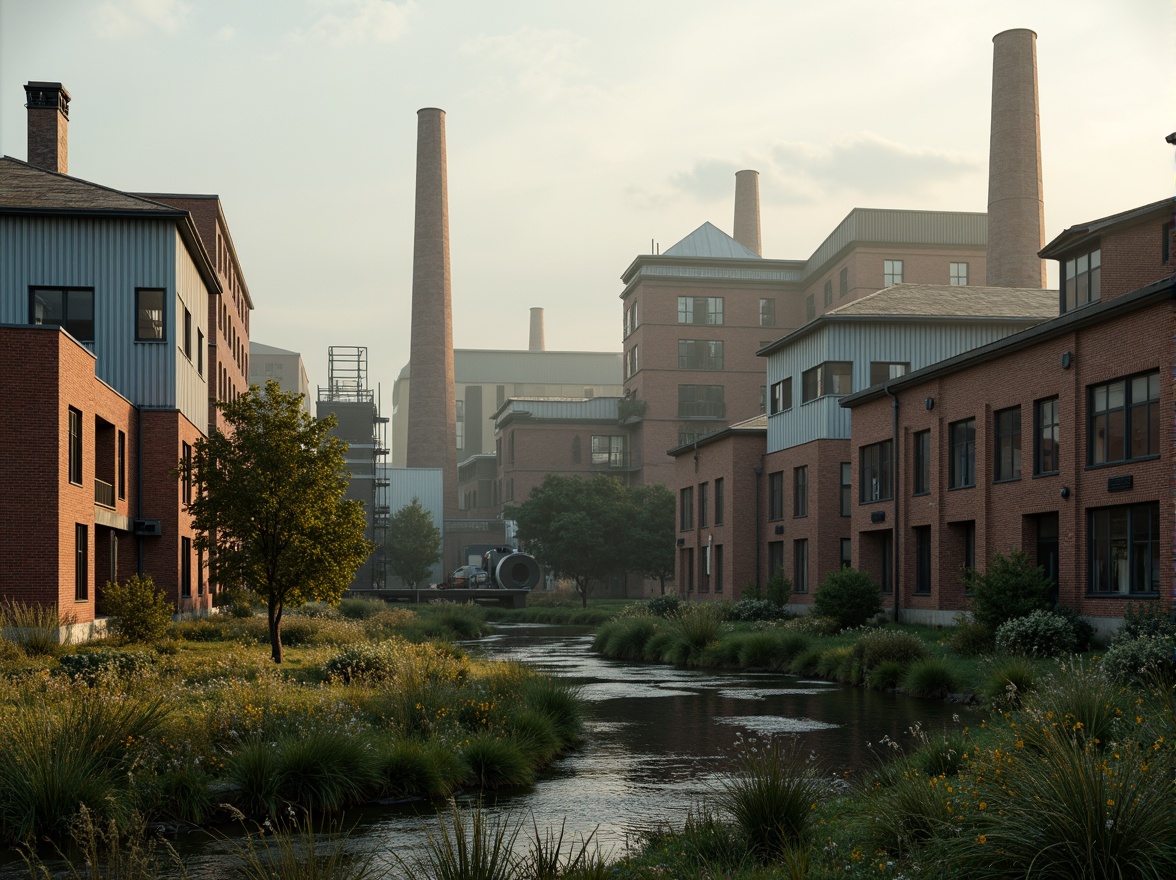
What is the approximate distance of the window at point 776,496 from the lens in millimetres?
51612

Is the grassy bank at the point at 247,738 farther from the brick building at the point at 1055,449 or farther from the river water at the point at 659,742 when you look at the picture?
the brick building at the point at 1055,449

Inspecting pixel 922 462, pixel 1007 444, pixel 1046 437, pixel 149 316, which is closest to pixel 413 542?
pixel 149 316

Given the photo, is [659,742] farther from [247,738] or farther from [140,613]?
[140,613]

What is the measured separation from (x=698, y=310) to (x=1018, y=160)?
3220cm

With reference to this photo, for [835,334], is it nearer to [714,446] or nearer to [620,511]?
[714,446]

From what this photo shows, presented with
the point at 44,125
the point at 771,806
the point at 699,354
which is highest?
the point at 44,125

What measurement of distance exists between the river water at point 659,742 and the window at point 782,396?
69.9 feet

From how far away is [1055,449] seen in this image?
30.3m

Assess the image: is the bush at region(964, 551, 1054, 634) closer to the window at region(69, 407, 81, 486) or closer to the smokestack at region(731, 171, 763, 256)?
the window at region(69, 407, 81, 486)

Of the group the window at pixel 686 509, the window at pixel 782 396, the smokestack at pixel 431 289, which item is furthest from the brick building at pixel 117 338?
the smokestack at pixel 431 289

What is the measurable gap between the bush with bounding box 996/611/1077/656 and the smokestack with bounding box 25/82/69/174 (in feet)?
108

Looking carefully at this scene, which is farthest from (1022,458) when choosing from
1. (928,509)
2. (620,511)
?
(620,511)

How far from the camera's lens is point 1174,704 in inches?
437

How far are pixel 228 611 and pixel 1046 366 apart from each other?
2564 cm
